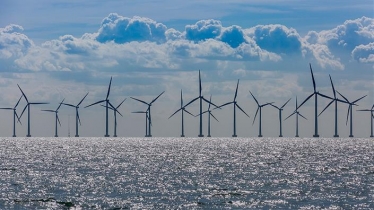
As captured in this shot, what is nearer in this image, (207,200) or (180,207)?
(180,207)

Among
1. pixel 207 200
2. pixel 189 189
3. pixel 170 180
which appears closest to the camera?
pixel 207 200

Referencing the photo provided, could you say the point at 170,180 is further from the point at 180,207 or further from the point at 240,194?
the point at 180,207

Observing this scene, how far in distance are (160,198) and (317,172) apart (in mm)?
39502

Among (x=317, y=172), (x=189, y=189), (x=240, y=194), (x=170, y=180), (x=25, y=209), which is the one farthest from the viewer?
(x=317, y=172)

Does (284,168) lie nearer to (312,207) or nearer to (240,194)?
(240,194)

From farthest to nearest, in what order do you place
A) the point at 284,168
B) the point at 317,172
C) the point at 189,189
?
1. the point at 284,168
2. the point at 317,172
3. the point at 189,189

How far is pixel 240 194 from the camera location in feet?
243

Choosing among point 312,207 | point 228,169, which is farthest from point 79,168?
point 312,207

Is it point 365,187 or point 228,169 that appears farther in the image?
point 228,169

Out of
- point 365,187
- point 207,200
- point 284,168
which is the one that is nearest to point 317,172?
point 284,168

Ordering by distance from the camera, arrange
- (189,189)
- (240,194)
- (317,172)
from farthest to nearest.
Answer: (317,172)
(189,189)
(240,194)

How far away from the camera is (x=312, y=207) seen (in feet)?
212

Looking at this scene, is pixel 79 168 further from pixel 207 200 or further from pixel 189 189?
pixel 207 200

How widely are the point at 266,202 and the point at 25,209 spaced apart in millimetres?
19944
